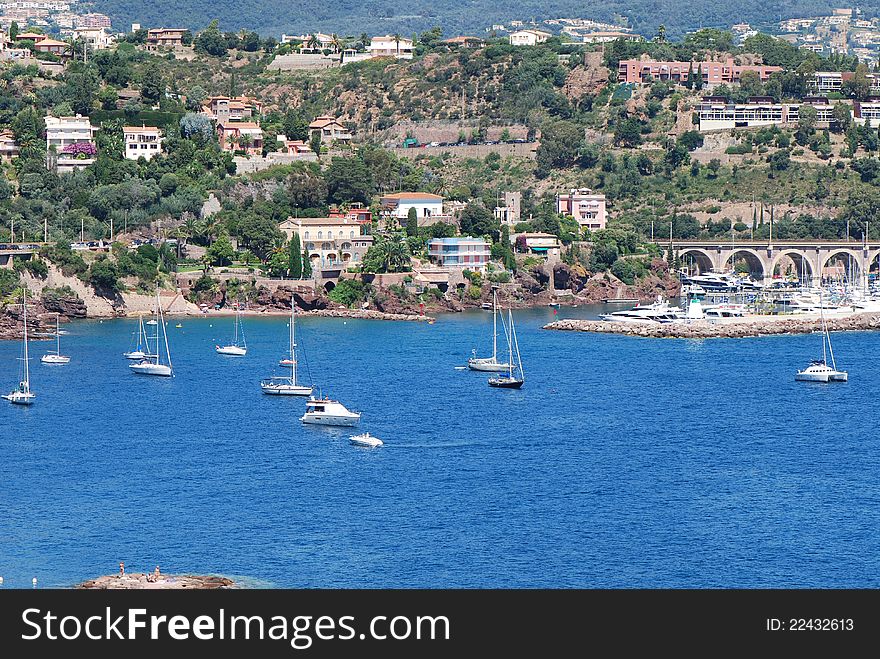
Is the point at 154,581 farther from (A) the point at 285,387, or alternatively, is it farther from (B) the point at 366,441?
(A) the point at 285,387

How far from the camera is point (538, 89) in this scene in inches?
5384

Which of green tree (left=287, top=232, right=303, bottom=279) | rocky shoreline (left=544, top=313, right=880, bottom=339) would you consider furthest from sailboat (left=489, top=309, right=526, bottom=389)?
green tree (left=287, top=232, right=303, bottom=279)

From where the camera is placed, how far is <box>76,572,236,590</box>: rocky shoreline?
30.0 metres

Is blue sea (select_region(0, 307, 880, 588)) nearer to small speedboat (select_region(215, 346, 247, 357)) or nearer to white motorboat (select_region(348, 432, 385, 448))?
white motorboat (select_region(348, 432, 385, 448))

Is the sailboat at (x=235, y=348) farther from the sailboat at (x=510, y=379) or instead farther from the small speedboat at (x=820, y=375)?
the small speedboat at (x=820, y=375)

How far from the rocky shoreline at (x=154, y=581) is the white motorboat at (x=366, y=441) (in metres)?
16.7

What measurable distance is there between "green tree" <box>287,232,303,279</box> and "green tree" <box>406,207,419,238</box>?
31.8ft

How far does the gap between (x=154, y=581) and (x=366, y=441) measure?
18663 millimetres

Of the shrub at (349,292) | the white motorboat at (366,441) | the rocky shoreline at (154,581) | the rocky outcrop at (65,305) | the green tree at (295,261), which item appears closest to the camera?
the rocky shoreline at (154,581)

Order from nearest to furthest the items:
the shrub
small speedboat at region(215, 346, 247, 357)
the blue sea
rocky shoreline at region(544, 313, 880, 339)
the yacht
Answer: the blue sea
small speedboat at region(215, 346, 247, 357)
rocky shoreline at region(544, 313, 880, 339)
the yacht
the shrub

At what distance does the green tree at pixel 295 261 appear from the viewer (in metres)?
90.8

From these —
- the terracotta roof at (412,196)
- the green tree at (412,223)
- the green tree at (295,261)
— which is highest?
the terracotta roof at (412,196)

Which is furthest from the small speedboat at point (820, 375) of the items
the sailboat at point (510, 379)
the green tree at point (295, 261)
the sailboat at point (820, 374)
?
the green tree at point (295, 261)
